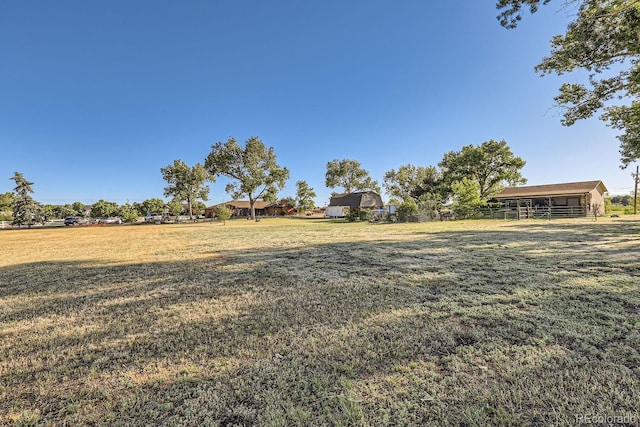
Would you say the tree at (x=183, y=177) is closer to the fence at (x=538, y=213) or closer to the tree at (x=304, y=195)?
the tree at (x=304, y=195)

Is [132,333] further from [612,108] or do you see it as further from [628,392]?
[612,108]

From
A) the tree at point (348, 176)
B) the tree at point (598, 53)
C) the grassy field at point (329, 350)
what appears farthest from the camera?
the tree at point (348, 176)

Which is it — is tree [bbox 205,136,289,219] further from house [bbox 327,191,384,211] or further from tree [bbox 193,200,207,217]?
tree [bbox 193,200,207,217]

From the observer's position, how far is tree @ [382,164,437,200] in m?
45.8

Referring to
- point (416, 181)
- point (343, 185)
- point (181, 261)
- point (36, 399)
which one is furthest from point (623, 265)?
point (343, 185)

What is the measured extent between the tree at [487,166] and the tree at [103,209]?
77492mm

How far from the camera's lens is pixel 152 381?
234cm

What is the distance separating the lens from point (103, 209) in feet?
227

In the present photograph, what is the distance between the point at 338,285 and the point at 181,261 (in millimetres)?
5402

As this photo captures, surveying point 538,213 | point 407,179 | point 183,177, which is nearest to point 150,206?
point 183,177

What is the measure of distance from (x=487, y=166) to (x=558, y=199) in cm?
881

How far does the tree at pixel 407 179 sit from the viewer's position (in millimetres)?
45750

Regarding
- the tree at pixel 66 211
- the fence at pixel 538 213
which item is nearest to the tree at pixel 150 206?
the tree at pixel 66 211

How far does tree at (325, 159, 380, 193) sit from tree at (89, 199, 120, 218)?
5537 centimetres
